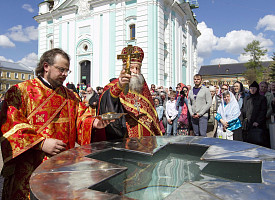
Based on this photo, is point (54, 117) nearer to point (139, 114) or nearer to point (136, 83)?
point (139, 114)

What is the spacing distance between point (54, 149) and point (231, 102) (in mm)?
4346

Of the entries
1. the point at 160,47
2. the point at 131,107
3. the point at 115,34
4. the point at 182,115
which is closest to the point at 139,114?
the point at 131,107

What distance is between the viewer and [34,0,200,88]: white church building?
14.9m

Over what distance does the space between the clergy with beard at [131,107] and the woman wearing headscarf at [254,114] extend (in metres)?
2.89

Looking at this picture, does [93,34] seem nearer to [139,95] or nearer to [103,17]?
[103,17]

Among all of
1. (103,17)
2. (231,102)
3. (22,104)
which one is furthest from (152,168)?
(103,17)

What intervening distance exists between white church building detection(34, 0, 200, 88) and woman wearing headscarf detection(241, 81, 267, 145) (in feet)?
32.3

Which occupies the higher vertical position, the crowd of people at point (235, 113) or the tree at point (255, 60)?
the tree at point (255, 60)

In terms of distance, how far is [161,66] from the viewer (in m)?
15.2

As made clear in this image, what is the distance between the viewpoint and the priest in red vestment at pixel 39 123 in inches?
69.7

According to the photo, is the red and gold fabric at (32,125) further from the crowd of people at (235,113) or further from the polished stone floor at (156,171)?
the crowd of people at (235,113)

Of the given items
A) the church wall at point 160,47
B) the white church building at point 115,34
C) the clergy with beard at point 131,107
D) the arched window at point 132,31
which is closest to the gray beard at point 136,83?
the clergy with beard at point 131,107

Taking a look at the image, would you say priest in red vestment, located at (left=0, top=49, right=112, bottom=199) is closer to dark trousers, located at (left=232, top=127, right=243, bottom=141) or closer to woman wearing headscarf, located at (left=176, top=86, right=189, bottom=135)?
dark trousers, located at (left=232, top=127, right=243, bottom=141)

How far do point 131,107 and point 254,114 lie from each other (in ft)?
11.0
